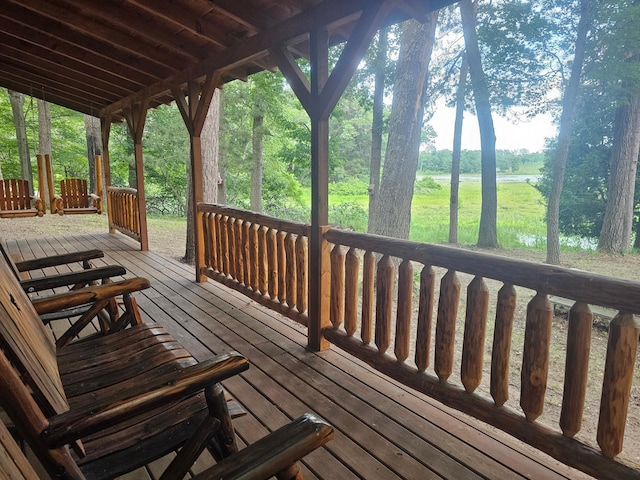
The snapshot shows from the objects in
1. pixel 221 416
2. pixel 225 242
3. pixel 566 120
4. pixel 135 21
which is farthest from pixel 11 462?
pixel 566 120

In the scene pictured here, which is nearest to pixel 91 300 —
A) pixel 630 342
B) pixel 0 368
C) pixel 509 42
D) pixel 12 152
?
pixel 0 368

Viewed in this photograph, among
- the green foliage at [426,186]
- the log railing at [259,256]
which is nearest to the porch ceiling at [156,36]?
the log railing at [259,256]

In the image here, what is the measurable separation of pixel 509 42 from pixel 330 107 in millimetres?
7239

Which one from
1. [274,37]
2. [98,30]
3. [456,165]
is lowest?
[456,165]

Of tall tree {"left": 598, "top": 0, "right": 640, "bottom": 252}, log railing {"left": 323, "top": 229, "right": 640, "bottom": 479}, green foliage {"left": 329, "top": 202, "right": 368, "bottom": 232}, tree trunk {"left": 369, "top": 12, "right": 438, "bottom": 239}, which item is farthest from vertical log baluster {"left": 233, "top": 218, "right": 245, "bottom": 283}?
green foliage {"left": 329, "top": 202, "right": 368, "bottom": 232}

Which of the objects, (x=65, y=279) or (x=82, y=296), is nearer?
(x=82, y=296)

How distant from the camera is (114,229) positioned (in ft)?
27.3

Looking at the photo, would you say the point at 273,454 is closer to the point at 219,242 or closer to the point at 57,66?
the point at 219,242

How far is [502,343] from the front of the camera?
1.89 meters

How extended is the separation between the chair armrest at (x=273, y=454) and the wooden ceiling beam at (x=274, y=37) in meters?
2.23

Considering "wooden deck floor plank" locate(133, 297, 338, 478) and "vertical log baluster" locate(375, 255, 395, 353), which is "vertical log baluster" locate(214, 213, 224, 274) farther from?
"vertical log baluster" locate(375, 255, 395, 353)

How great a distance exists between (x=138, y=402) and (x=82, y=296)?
1120 mm

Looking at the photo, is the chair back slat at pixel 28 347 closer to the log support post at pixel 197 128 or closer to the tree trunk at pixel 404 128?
the log support post at pixel 197 128

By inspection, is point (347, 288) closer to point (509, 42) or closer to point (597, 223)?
point (509, 42)
